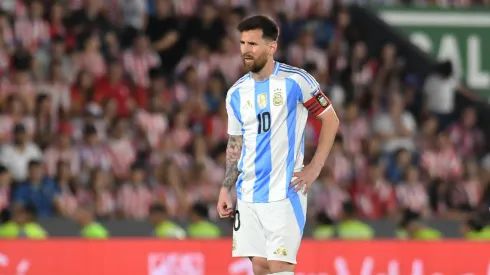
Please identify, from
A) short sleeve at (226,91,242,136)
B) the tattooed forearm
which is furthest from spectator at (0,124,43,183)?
short sleeve at (226,91,242,136)

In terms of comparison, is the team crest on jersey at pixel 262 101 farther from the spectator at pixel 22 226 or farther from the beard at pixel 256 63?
the spectator at pixel 22 226

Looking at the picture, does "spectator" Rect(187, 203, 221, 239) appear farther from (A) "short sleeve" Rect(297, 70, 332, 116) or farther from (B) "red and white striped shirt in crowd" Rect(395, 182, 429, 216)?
(A) "short sleeve" Rect(297, 70, 332, 116)

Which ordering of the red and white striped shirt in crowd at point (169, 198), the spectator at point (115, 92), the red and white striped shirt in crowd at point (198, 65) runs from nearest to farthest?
the red and white striped shirt in crowd at point (169, 198)
the spectator at point (115, 92)
the red and white striped shirt in crowd at point (198, 65)

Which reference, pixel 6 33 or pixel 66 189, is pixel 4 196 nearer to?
pixel 66 189

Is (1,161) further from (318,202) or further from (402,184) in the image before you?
(402,184)

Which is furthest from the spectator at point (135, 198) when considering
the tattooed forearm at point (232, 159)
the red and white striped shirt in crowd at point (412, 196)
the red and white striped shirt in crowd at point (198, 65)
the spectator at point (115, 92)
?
the tattooed forearm at point (232, 159)

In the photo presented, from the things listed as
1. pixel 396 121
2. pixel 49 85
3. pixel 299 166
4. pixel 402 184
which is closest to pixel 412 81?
pixel 396 121

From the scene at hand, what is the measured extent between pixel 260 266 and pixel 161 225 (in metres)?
5.24

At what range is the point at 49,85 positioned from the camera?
46.9ft

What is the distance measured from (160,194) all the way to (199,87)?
6.87 feet

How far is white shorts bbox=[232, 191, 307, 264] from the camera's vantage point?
7.36 metres

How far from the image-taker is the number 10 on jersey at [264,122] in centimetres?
742

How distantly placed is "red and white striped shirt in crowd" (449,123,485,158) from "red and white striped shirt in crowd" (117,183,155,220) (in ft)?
17.3

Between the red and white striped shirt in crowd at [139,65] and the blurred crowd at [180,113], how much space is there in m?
0.02
